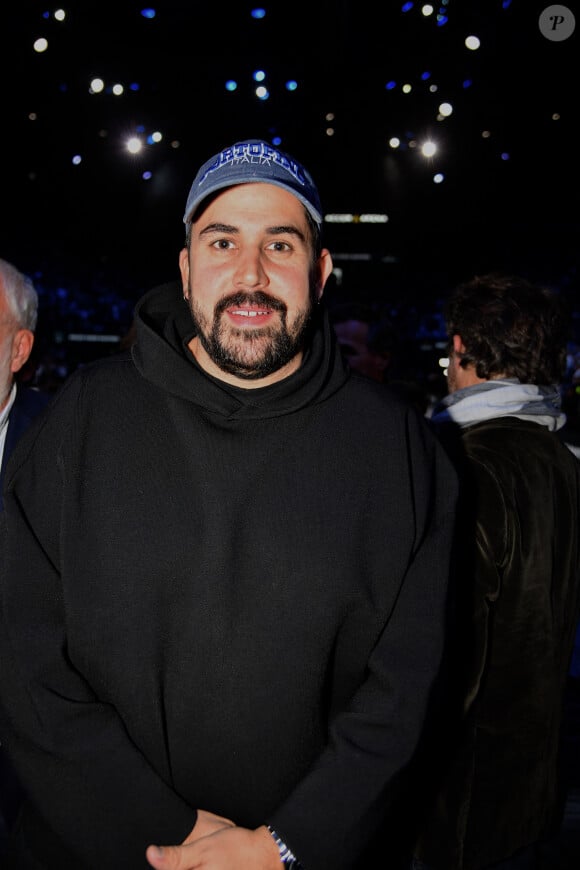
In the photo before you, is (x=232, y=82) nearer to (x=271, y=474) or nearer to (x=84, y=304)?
(x=271, y=474)

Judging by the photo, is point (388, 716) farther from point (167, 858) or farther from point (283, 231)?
point (283, 231)

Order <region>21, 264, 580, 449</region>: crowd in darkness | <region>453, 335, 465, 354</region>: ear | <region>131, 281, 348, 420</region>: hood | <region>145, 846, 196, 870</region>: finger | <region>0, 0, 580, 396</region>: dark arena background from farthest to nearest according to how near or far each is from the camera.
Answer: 1. <region>21, 264, 580, 449</region>: crowd in darkness
2. <region>0, 0, 580, 396</region>: dark arena background
3. <region>453, 335, 465, 354</region>: ear
4. <region>131, 281, 348, 420</region>: hood
5. <region>145, 846, 196, 870</region>: finger

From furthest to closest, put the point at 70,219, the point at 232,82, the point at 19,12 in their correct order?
1. the point at 70,219
2. the point at 232,82
3. the point at 19,12

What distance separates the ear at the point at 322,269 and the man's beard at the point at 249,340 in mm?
153

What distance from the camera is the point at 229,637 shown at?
1273mm

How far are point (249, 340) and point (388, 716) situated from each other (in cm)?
69

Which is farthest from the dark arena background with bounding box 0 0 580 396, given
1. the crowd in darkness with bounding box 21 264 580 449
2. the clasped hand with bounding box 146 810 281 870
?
the clasped hand with bounding box 146 810 281 870

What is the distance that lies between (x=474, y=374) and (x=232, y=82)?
573 centimetres

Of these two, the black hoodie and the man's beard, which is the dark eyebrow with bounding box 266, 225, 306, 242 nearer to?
the man's beard

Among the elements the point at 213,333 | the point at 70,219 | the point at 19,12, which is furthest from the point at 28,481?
the point at 70,219

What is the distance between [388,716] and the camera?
49.2 inches

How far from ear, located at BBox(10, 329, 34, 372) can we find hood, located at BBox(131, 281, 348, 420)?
1.95ft

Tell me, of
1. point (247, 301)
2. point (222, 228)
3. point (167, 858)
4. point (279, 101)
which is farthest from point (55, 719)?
point (279, 101)

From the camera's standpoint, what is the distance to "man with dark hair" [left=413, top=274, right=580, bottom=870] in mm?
1631
